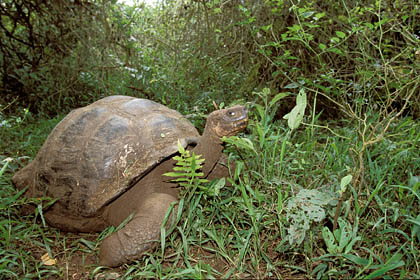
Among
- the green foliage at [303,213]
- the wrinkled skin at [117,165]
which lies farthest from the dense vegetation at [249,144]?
the wrinkled skin at [117,165]

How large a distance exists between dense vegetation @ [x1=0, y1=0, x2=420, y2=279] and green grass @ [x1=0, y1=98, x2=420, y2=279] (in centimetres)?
1

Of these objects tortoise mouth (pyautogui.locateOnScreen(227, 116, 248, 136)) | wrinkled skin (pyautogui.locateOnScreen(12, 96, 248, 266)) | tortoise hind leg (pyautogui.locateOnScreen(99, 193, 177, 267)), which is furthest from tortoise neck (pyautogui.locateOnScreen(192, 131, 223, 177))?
tortoise hind leg (pyautogui.locateOnScreen(99, 193, 177, 267))

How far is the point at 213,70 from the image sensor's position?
13.3 ft

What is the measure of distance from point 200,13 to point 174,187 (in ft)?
9.26

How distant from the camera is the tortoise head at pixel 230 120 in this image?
2111mm

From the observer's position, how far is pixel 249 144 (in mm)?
2055

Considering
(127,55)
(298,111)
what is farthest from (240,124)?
(127,55)

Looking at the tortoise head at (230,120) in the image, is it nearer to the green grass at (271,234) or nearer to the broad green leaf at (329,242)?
the green grass at (271,234)

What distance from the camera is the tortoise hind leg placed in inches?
74.7

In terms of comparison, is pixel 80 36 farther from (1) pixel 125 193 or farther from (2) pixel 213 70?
(1) pixel 125 193

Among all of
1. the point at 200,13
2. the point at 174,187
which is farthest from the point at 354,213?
the point at 200,13

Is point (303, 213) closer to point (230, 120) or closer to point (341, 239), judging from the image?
point (341, 239)

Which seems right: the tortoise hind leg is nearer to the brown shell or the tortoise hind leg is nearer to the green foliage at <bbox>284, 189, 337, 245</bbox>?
the brown shell

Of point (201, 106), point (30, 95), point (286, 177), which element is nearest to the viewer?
point (286, 177)
